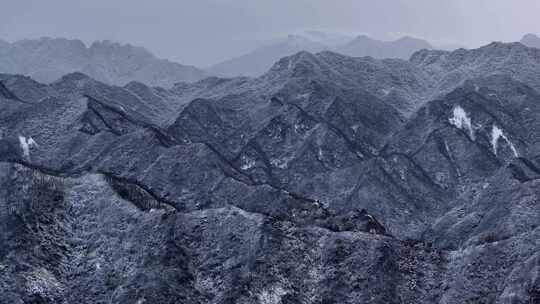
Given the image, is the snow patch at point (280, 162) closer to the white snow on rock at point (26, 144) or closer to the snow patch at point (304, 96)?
the snow patch at point (304, 96)

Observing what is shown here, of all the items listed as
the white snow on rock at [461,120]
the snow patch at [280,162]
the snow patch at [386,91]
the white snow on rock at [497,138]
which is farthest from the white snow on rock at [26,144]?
the snow patch at [386,91]

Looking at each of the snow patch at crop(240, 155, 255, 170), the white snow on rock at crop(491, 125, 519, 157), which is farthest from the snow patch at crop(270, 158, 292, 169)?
the white snow on rock at crop(491, 125, 519, 157)

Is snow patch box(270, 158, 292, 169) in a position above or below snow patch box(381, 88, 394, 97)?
above

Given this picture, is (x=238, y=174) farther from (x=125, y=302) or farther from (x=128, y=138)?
(x=125, y=302)

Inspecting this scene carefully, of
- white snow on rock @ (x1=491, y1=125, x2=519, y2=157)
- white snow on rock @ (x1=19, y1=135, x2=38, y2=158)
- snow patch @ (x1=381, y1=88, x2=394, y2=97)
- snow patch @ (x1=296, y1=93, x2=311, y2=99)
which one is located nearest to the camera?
white snow on rock @ (x1=19, y1=135, x2=38, y2=158)

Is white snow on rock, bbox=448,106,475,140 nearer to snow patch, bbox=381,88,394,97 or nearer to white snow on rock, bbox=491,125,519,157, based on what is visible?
white snow on rock, bbox=491,125,519,157

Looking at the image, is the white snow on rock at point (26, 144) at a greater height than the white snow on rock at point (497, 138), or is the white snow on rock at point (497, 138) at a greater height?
the white snow on rock at point (497, 138)
